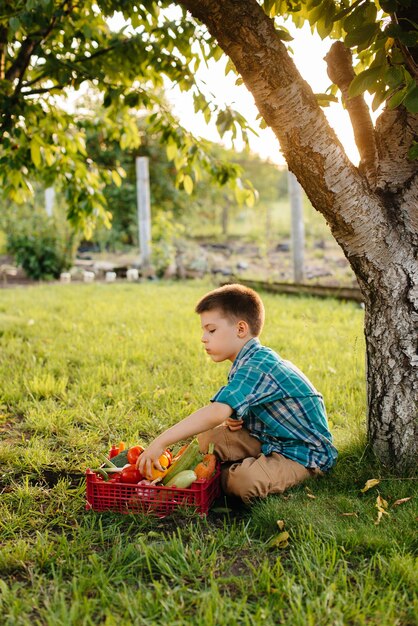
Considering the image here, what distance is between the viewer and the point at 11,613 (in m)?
1.84

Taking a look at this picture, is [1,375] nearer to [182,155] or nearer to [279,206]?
[182,155]

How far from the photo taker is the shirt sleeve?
8.51 ft

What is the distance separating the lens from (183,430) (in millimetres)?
2508

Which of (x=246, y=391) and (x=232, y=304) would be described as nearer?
(x=246, y=391)

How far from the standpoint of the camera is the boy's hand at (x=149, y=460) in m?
2.54

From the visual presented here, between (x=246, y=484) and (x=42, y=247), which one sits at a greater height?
(x=42, y=247)

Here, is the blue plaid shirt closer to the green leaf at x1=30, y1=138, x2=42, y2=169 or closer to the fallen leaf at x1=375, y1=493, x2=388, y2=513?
the fallen leaf at x1=375, y1=493, x2=388, y2=513

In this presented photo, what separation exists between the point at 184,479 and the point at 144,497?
179 millimetres

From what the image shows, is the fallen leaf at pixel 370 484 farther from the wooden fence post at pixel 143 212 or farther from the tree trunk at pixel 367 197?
the wooden fence post at pixel 143 212

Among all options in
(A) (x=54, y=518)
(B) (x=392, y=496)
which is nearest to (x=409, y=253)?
(B) (x=392, y=496)

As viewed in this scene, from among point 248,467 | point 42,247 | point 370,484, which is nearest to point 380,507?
point 370,484

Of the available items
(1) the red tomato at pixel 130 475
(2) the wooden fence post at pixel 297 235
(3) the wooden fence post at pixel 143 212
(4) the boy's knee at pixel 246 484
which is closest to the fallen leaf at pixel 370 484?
(4) the boy's knee at pixel 246 484

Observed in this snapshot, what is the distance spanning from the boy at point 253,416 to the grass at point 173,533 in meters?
0.10

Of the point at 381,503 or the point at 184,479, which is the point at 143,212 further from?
the point at 381,503
